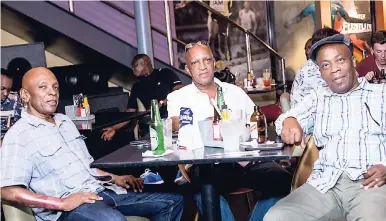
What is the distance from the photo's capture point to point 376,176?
7.20 feet

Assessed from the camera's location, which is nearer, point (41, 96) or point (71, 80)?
point (41, 96)

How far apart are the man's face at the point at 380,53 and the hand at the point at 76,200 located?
274 centimetres

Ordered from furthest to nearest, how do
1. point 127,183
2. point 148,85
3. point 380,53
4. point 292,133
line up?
point 148,85
point 380,53
point 127,183
point 292,133

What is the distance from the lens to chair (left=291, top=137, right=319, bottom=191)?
2.44 meters

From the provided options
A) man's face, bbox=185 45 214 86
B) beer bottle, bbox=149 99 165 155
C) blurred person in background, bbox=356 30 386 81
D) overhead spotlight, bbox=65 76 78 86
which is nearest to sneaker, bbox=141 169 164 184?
man's face, bbox=185 45 214 86

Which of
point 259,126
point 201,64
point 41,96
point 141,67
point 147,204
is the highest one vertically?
point 141,67

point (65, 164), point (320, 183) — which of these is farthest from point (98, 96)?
point (320, 183)

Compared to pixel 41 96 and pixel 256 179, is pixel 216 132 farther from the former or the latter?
pixel 41 96

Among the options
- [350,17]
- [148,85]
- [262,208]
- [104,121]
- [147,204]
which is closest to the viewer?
[147,204]

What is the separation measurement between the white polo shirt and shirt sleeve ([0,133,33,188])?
97cm

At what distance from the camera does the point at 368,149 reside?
2.28 meters

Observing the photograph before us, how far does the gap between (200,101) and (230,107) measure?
7.2 inches

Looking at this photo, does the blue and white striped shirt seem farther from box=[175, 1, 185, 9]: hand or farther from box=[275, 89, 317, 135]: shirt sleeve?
box=[175, 1, 185, 9]: hand

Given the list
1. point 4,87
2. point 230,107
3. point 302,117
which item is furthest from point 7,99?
point 302,117
